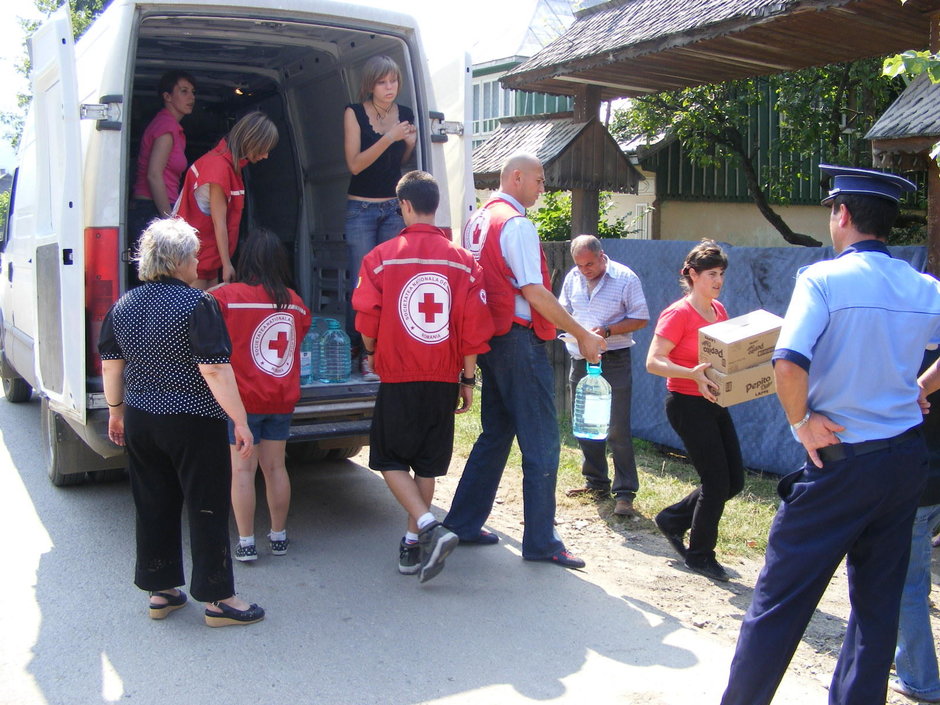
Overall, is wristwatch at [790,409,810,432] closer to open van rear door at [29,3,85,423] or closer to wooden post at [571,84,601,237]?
open van rear door at [29,3,85,423]

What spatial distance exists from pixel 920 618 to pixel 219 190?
168 inches

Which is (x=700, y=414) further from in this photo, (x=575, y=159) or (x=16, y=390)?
(x=16, y=390)

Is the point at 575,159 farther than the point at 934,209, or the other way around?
the point at 575,159

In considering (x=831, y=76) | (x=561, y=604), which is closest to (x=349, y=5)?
(x=561, y=604)

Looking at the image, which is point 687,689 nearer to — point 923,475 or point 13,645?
point 923,475

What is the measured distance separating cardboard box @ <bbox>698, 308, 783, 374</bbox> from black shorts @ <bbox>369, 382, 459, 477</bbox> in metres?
1.32

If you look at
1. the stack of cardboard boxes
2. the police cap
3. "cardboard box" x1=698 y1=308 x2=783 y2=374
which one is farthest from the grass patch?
the police cap

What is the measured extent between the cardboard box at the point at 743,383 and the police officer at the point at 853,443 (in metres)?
0.98

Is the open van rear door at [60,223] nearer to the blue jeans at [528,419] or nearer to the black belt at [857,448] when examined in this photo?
the blue jeans at [528,419]

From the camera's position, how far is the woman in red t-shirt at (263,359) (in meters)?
4.85

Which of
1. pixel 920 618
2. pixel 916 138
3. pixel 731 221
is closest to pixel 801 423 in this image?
pixel 920 618

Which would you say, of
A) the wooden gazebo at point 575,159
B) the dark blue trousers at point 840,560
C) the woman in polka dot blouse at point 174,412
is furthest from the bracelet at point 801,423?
the wooden gazebo at point 575,159

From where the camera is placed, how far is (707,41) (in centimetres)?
699

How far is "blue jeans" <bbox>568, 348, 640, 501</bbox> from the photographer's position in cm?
616
